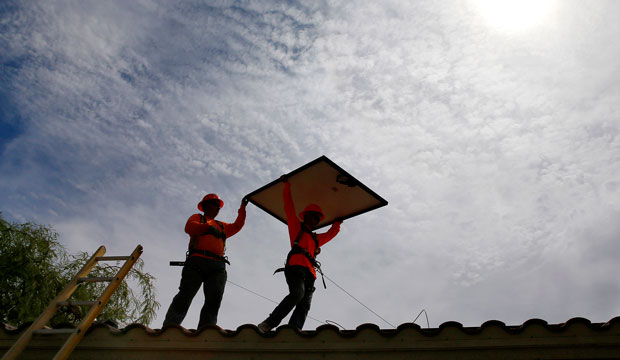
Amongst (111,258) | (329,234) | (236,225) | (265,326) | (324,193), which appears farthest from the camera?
(329,234)

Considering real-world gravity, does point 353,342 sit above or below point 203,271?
below

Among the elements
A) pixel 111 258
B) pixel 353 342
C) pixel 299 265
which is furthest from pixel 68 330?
pixel 299 265

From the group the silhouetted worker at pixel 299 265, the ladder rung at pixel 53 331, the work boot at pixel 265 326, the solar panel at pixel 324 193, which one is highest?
the solar panel at pixel 324 193

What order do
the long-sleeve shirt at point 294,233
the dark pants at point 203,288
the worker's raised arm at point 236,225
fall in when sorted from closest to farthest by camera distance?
the dark pants at point 203,288 → the long-sleeve shirt at point 294,233 → the worker's raised arm at point 236,225

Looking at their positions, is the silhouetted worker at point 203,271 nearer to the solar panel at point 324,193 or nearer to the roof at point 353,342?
the solar panel at point 324,193

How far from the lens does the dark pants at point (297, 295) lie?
5.68 metres

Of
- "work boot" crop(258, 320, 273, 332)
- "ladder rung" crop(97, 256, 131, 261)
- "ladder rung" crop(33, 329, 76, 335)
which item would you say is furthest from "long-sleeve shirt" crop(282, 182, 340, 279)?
"ladder rung" crop(33, 329, 76, 335)

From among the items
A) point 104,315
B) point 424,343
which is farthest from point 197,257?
point 104,315

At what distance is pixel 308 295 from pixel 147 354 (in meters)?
2.72

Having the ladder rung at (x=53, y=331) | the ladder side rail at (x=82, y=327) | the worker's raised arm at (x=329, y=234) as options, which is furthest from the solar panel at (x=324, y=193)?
the ladder rung at (x=53, y=331)

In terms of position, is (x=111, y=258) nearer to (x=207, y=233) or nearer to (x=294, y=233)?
(x=207, y=233)

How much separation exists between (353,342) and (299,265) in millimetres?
2494

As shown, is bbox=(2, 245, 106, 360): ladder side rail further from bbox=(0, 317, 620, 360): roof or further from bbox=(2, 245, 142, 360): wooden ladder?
bbox=(0, 317, 620, 360): roof

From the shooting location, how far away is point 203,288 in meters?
5.95
